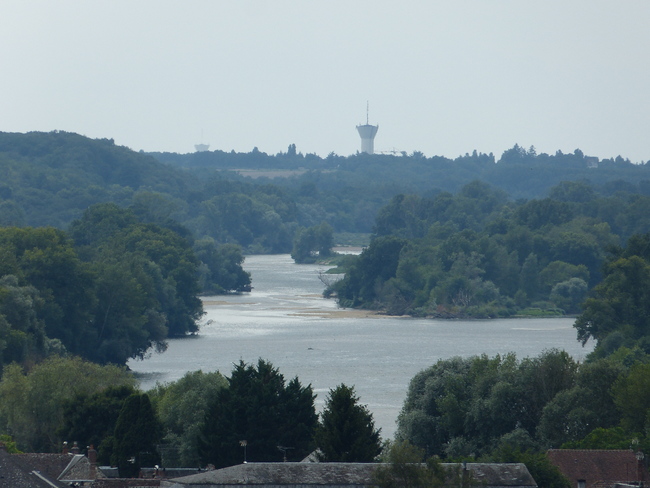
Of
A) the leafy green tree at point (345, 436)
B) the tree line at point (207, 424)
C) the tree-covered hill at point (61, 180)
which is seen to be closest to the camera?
the leafy green tree at point (345, 436)

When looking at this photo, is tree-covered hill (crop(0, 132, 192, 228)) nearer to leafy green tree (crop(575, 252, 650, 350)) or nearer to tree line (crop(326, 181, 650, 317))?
tree line (crop(326, 181, 650, 317))

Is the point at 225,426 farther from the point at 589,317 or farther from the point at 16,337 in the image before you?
the point at 589,317

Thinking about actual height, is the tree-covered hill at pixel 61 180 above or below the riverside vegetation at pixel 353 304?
above

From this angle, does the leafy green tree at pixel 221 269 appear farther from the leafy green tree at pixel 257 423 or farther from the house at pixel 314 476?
the house at pixel 314 476

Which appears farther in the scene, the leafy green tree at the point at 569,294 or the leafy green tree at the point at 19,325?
the leafy green tree at the point at 569,294

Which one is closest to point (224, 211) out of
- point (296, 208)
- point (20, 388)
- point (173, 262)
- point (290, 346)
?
point (296, 208)

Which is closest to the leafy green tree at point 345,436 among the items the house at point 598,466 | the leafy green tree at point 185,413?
the house at point 598,466
